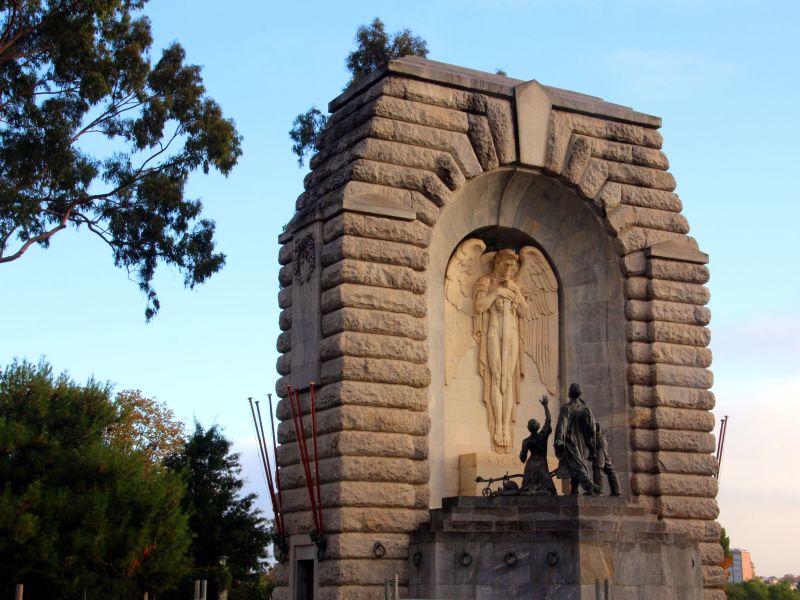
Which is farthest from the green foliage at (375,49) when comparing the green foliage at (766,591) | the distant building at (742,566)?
the distant building at (742,566)

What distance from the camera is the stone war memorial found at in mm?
17375

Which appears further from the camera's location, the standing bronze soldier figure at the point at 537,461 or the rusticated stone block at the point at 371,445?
the standing bronze soldier figure at the point at 537,461

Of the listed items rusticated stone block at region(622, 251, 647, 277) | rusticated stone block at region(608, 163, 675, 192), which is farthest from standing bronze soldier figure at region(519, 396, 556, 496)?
rusticated stone block at region(608, 163, 675, 192)

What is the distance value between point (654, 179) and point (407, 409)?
24.6 ft

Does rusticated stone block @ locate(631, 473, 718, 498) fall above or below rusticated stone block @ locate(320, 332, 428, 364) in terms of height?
below

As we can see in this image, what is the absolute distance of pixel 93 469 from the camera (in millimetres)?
21594

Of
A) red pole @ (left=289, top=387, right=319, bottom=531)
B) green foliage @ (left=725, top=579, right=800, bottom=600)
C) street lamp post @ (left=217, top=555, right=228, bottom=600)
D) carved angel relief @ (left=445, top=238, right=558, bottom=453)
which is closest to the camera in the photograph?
red pole @ (left=289, top=387, right=319, bottom=531)

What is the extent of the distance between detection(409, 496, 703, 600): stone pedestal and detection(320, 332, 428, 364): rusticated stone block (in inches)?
102

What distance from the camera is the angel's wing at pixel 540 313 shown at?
2147 cm

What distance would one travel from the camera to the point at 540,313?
70.9 feet

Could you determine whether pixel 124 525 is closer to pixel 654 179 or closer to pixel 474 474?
pixel 474 474

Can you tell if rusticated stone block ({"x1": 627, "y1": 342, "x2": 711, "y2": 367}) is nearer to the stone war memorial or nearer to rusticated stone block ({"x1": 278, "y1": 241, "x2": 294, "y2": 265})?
the stone war memorial

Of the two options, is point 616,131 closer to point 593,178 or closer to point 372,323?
point 593,178

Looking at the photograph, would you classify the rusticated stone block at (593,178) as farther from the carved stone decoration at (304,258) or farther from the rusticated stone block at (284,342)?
the rusticated stone block at (284,342)
